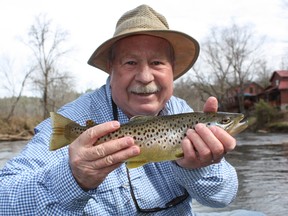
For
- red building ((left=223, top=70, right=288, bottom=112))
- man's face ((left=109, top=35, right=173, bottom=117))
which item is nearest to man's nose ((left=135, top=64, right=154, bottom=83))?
man's face ((left=109, top=35, right=173, bottom=117))

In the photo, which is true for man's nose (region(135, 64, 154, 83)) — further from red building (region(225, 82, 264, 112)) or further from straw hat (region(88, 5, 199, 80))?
red building (region(225, 82, 264, 112))

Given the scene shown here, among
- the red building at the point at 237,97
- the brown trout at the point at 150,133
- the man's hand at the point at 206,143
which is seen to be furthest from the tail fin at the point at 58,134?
the red building at the point at 237,97

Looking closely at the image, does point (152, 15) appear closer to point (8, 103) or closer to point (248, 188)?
point (248, 188)

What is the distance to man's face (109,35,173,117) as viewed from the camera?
11.3 ft

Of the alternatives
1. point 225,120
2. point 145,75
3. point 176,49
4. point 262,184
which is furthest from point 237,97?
point 225,120

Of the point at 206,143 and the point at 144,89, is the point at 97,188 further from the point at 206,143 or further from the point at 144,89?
the point at 144,89

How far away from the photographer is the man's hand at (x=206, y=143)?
260cm

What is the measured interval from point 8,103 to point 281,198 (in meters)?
54.3

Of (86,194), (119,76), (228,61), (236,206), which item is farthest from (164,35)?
(228,61)

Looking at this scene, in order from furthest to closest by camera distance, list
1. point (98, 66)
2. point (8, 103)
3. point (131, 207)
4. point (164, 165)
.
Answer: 1. point (8, 103)
2. point (98, 66)
3. point (164, 165)
4. point (131, 207)

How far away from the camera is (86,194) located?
8.50 ft

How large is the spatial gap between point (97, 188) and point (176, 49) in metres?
1.71

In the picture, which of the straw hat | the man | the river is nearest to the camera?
the man

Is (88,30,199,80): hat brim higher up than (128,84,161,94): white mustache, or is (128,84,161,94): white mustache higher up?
(88,30,199,80): hat brim
